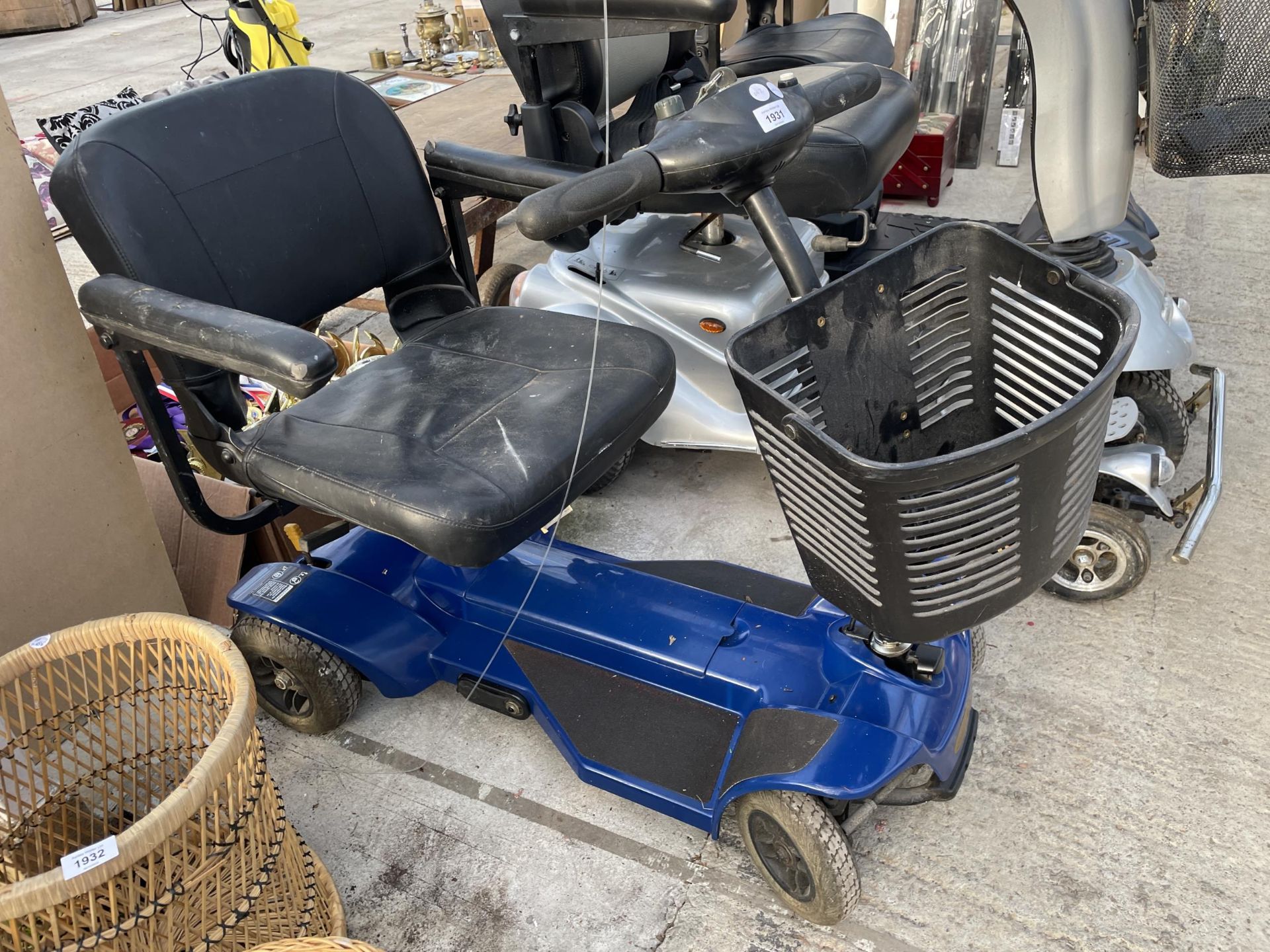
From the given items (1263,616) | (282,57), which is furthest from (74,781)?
(282,57)

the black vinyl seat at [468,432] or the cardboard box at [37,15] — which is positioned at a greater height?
the cardboard box at [37,15]

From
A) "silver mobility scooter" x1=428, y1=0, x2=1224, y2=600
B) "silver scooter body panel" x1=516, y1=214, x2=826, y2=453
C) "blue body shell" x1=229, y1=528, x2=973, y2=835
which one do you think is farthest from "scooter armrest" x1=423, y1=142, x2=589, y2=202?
"blue body shell" x1=229, y1=528, x2=973, y2=835

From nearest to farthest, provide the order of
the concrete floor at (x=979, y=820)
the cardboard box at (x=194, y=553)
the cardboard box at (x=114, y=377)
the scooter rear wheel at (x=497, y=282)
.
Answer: the concrete floor at (x=979, y=820)
the cardboard box at (x=194, y=553)
the cardboard box at (x=114, y=377)
the scooter rear wheel at (x=497, y=282)

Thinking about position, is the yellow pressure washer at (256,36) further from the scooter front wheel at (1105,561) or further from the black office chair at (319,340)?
the scooter front wheel at (1105,561)

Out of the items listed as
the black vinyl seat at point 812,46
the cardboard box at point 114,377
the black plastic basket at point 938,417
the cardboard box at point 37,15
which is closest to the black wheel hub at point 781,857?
the black plastic basket at point 938,417

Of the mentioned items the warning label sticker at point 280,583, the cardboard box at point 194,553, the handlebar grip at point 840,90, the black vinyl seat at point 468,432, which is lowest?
the cardboard box at point 194,553

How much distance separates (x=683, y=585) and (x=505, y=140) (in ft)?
5.47

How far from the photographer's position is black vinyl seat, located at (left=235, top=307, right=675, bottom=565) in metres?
1.27

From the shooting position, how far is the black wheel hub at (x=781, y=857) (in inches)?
53.5

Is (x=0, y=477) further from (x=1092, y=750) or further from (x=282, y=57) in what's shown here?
(x=282, y=57)

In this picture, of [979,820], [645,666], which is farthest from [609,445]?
[979,820]

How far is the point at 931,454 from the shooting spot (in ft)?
4.60

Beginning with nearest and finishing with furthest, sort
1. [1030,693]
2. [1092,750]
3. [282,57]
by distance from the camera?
[1092,750] → [1030,693] → [282,57]

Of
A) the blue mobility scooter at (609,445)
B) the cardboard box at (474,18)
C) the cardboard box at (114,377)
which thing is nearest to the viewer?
the blue mobility scooter at (609,445)
